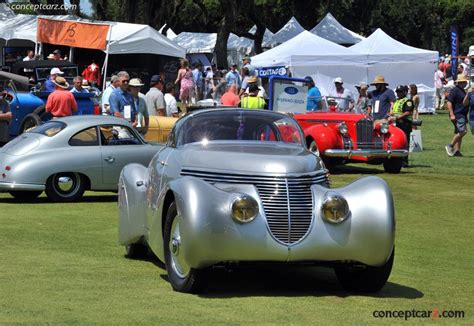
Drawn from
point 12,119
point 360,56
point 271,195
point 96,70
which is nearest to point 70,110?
point 12,119

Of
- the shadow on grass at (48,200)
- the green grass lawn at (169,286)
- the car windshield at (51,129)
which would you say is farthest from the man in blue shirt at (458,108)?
the car windshield at (51,129)

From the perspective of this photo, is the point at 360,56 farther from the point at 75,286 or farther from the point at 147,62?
the point at 75,286

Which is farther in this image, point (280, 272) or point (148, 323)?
point (280, 272)

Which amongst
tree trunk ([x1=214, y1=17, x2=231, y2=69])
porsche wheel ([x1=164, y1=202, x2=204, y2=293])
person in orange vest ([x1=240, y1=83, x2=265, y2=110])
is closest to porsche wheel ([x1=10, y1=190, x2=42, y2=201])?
person in orange vest ([x1=240, y1=83, x2=265, y2=110])

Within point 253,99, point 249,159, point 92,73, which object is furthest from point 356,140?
point 92,73

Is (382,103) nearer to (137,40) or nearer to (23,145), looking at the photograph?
(23,145)

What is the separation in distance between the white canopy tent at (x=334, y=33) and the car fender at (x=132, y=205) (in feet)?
147

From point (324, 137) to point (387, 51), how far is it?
20.5 metres

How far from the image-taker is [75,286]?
8422 millimetres

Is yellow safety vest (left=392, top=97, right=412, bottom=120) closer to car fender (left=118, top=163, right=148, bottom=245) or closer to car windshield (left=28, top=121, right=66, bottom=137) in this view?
car windshield (left=28, top=121, right=66, bottom=137)

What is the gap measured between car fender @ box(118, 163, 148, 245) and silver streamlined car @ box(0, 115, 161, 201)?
4.85 meters

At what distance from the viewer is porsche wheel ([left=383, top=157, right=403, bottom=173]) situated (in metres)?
20.8

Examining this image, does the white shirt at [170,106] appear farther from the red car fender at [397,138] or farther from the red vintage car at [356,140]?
the red car fender at [397,138]

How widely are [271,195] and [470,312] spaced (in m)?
1.80
